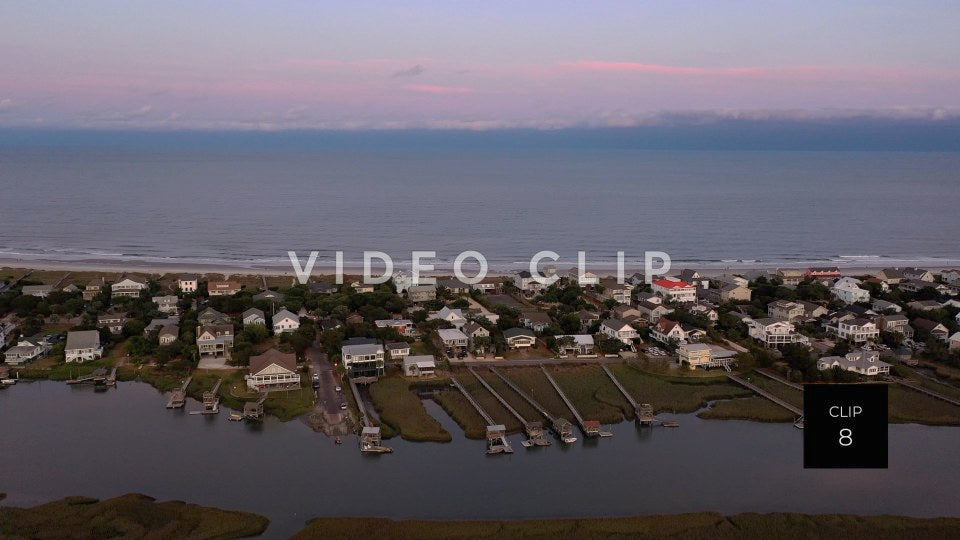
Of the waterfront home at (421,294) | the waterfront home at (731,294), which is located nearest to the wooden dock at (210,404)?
the waterfront home at (421,294)

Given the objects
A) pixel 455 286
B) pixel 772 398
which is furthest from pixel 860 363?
pixel 455 286

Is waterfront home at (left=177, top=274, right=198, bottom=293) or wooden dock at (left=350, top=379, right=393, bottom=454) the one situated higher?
waterfront home at (left=177, top=274, right=198, bottom=293)

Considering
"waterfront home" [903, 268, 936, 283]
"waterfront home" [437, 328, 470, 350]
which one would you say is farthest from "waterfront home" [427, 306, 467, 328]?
"waterfront home" [903, 268, 936, 283]

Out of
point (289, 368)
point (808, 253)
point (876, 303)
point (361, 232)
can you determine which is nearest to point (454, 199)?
point (361, 232)

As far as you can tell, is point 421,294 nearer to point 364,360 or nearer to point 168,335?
point 364,360

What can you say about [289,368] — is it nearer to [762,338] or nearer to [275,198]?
[762,338]

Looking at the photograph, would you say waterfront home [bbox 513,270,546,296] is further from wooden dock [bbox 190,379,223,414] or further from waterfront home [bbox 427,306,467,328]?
wooden dock [bbox 190,379,223,414]
